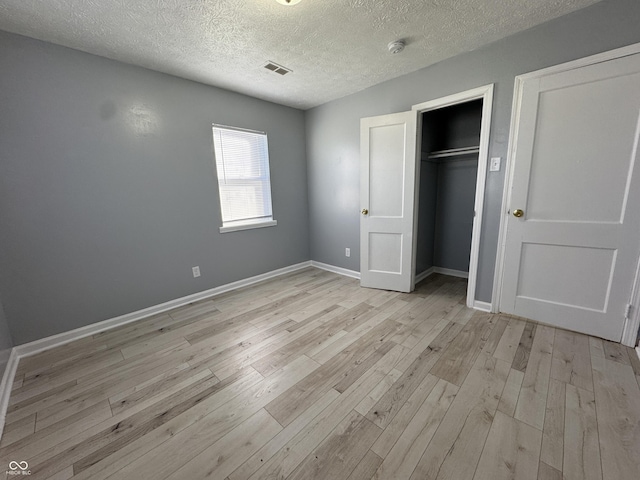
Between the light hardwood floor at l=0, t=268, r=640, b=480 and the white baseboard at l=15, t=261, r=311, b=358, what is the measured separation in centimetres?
12

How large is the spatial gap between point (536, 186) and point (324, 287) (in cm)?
241

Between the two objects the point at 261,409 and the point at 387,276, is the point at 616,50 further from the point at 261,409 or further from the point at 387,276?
the point at 261,409

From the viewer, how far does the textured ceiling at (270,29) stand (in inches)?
65.4

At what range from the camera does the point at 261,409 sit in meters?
1.46

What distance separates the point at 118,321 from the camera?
244cm

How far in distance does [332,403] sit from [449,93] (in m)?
2.90

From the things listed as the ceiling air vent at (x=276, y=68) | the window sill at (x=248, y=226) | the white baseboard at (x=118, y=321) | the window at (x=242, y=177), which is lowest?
the white baseboard at (x=118, y=321)

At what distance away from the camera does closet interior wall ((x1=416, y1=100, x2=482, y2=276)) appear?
3295 mm

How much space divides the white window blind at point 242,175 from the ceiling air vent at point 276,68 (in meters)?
0.90

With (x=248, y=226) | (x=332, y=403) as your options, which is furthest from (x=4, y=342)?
(x=332, y=403)

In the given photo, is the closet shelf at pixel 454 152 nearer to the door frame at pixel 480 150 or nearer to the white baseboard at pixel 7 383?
the door frame at pixel 480 150

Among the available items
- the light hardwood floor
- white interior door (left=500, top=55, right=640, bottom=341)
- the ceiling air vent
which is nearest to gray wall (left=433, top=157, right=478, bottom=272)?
white interior door (left=500, top=55, right=640, bottom=341)

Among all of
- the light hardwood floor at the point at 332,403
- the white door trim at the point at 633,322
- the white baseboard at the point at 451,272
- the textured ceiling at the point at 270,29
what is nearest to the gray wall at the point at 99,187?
the textured ceiling at the point at 270,29

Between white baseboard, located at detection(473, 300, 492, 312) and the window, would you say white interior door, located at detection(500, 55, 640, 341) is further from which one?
the window
